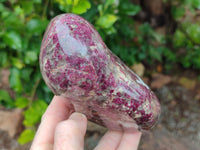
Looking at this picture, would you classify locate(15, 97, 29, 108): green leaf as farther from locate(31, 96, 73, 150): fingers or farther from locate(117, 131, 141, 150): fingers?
locate(117, 131, 141, 150): fingers

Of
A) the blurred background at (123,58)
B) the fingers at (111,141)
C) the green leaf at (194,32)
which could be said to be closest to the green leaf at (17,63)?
the blurred background at (123,58)

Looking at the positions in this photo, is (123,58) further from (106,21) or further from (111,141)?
(111,141)

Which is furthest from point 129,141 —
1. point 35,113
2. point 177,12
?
point 177,12

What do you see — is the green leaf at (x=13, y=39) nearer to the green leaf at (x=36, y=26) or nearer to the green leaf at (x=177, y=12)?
the green leaf at (x=36, y=26)

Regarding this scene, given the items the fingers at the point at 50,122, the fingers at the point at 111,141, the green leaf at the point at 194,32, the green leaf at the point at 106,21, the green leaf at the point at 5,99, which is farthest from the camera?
the green leaf at the point at 194,32

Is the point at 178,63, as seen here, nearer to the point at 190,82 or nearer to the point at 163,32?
the point at 190,82

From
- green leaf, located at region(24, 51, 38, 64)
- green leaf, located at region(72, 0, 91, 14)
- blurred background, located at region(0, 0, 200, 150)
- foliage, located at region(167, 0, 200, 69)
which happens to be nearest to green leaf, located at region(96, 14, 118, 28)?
blurred background, located at region(0, 0, 200, 150)
